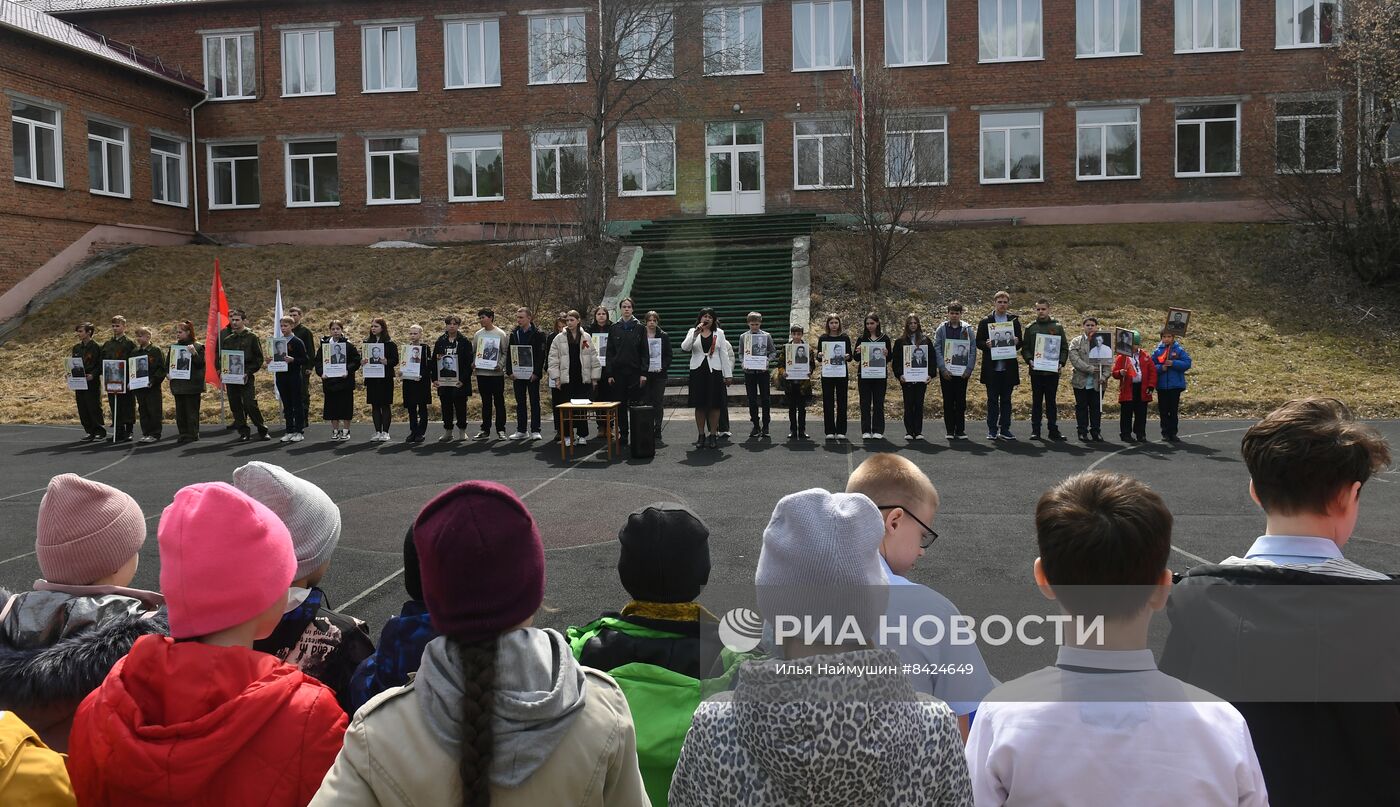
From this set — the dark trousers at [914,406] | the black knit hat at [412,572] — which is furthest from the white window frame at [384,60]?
the black knit hat at [412,572]

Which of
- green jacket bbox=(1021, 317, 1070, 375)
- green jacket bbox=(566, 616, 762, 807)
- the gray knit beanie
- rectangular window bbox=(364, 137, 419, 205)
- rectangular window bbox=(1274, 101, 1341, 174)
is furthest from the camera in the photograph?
rectangular window bbox=(364, 137, 419, 205)

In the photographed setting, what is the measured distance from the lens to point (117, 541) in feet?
10.7

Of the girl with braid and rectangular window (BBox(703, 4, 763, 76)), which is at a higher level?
rectangular window (BBox(703, 4, 763, 76))

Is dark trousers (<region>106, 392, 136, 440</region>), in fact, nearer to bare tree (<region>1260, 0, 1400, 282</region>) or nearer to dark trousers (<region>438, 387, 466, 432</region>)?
dark trousers (<region>438, 387, 466, 432</region>)

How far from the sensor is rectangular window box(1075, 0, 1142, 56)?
109 feet

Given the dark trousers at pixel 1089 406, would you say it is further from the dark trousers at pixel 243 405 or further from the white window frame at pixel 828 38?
the white window frame at pixel 828 38

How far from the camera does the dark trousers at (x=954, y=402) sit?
54.9 feet

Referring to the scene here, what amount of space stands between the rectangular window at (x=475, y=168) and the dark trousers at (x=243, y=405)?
62.1 ft

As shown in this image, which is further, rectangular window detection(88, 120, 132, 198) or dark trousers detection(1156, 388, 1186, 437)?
rectangular window detection(88, 120, 132, 198)

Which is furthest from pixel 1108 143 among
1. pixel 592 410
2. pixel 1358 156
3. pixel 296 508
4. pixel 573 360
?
pixel 296 508

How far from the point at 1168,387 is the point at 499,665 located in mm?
15625

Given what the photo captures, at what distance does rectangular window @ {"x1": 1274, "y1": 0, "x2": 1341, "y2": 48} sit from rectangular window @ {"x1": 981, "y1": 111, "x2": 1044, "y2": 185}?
7313mm

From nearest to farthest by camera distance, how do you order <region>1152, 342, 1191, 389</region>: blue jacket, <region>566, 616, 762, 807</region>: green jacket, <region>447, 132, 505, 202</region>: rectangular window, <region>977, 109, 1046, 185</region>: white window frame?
<region>566, 616, 762, 807</region>: green jacket, <region>1152, 342, 1191, 389</region>: blue jacket, <region>977, 109, 1046, 185</region>: white window frame, <region>447, 132, 505, 202</region>: rectangular window

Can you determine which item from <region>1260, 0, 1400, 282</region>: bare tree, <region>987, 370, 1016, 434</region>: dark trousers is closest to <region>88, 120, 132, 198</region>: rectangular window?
<region>987, 370, 1016, 434</region>: dark trousers
